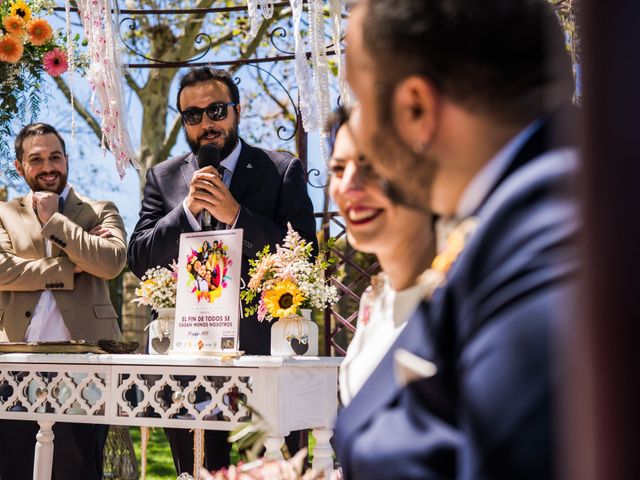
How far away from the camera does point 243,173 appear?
12.6ft

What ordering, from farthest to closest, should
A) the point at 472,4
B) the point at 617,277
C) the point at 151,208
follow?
the point at 151,208 < the point at 472,4 < the point at 617,277

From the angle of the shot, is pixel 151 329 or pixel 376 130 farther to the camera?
pixel 151 329

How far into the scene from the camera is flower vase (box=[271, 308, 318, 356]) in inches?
132

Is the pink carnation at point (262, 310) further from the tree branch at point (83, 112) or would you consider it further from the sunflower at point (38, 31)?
the tree branch at point (83, 112)

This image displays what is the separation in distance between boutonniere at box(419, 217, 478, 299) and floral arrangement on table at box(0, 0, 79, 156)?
179 inches

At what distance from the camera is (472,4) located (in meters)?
0.76

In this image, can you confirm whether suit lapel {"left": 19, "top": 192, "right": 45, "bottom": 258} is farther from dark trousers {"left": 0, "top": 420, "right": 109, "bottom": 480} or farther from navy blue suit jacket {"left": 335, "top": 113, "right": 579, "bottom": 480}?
navy blue suit jacket {"left": 335, "top": 113, "right": 579, "bottom": 480}

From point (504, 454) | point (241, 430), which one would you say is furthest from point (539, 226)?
point (241, 430)

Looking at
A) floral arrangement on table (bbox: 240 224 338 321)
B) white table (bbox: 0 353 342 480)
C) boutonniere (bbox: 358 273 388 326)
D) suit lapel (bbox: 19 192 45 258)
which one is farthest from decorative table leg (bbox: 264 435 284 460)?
suit lapel (bbox: 19 192 45 258)

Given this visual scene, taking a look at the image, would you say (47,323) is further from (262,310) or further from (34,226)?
(262,310)

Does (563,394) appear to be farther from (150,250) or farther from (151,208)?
(151,208)

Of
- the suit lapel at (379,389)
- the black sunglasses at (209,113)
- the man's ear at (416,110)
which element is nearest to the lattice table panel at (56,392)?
the black sunglasses at (209,113)

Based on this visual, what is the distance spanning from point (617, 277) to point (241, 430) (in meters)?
1.43

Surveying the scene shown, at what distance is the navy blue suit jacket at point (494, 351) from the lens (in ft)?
2.00
